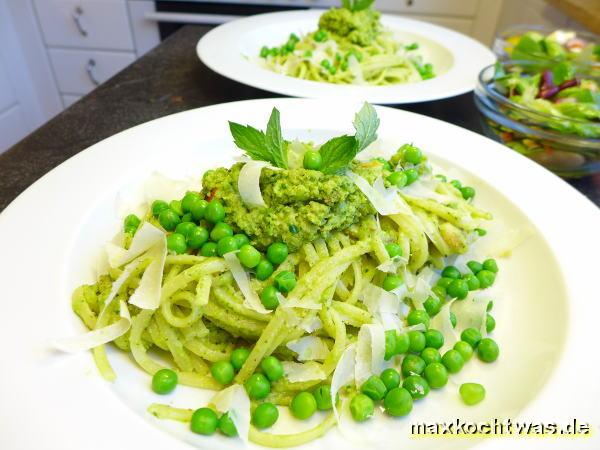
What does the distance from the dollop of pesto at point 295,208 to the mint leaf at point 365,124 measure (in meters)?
0.20

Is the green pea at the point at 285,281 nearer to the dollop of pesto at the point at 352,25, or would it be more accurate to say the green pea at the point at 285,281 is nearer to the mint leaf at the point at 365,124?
the mint leaf at the point at 365,124

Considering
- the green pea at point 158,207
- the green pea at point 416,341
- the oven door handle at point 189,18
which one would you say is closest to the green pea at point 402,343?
the green pea at point 416,341

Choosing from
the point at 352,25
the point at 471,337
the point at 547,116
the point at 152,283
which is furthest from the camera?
the point at 352,25

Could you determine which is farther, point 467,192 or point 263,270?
point 467,192

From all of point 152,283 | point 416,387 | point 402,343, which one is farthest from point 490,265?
point 152,283

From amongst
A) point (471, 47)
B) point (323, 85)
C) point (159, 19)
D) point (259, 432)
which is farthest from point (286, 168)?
point (159, 19)

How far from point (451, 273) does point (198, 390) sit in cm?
143

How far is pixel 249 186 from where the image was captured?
2072mm

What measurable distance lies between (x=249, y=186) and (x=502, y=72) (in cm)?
278

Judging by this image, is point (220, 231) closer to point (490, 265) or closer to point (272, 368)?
point (272, 368)

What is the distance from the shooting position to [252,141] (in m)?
2.15

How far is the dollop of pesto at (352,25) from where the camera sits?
5.07 metres

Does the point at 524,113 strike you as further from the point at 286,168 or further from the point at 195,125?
Answer: the point at 195,125

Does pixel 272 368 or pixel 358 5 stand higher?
pixel 358 5
